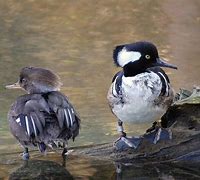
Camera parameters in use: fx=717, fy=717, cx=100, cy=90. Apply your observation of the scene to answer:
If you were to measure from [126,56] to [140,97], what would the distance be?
1.03ft

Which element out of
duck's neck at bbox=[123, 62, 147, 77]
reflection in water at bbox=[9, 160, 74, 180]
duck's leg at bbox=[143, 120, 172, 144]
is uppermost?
duck's neck at bbox=[123, 62, 147, 77]

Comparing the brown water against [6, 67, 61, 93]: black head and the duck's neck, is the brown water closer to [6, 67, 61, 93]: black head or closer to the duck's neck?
[6, 67, 61, 93]: black head

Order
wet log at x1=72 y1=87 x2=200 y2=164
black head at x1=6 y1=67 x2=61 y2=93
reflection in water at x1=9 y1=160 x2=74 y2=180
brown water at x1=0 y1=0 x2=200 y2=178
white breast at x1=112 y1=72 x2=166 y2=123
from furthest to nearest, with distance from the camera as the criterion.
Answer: brown water at x1=0 y1=0 x2=200 y2=178
black head at x1=6 y1=67 x2=61 y2=93
wet log at x1=72 y1=87 x2=200 y2=164
reflection in water at x1=9 y1=160 x2=74 y2=180
white breast at x1=112 y1=72 x2=166 y2=123

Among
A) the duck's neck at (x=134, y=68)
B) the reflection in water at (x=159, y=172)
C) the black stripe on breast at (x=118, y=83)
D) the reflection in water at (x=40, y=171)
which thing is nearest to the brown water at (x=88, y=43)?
the reflection in water at (x=40, y=171)

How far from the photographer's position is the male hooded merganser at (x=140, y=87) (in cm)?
499

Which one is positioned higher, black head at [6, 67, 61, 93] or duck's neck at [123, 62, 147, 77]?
duck's neck at [123, 62, 147, 77]

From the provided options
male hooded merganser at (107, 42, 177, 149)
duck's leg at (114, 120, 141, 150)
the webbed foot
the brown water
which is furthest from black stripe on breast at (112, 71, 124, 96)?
the brown water

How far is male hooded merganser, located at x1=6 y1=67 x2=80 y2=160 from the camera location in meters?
5.04

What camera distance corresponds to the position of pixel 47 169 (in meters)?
5.23

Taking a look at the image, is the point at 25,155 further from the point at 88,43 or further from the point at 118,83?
the point at 88,43

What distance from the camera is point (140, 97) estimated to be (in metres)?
4.98

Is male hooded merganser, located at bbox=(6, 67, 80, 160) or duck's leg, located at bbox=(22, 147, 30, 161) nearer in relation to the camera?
male hooded merganser, located at bbox=(6, 67, 80, 160)

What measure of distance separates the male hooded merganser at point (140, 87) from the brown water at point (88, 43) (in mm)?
553

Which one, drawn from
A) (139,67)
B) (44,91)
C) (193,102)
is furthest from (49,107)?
(193,102)
